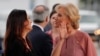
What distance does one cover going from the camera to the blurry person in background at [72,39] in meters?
3.30

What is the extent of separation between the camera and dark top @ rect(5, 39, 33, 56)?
341 cm

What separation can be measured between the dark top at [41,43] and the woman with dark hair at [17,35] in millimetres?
437

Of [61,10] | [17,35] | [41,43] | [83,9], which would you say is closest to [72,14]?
[61,10]

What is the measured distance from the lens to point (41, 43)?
406 cm

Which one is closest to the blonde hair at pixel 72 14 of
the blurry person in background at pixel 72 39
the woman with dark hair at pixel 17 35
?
the blurry person in background at pixel 72 39

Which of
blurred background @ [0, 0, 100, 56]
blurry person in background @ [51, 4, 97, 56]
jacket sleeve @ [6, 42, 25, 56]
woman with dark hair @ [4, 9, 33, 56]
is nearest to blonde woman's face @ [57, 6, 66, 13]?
blurry person in background @ [51, 4, 97, 56]

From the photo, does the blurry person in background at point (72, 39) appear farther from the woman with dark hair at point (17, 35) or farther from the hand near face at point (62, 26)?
the woman with dark hair at point (17, 35)

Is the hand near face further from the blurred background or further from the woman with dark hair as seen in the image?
the blurred background

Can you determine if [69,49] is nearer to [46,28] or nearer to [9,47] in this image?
[9,47]

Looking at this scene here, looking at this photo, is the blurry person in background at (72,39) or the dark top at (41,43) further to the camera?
the dark top at (41,43)

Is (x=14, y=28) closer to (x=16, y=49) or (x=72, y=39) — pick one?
(x=16, y=49)

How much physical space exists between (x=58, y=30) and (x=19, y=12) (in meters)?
0.56

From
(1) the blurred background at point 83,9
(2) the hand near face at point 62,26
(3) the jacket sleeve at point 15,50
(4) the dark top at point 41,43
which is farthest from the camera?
(1) the blurred background at point 83,9

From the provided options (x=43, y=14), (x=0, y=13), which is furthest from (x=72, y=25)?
(x=0, y=13)
